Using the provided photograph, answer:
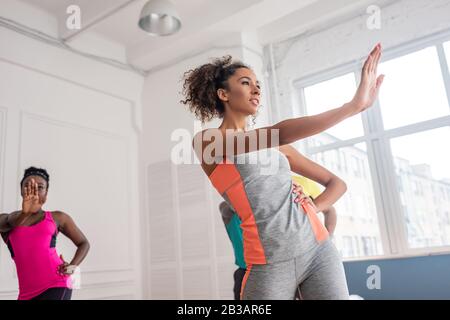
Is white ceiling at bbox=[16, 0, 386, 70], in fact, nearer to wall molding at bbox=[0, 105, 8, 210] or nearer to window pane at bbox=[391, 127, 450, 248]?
wall molding at bbox=[0, 105, 8, 210]

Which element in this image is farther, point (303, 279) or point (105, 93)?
point (105, 93)

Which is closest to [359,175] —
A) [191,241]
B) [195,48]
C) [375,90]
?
[191,241]

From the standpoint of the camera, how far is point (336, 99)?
123 inches

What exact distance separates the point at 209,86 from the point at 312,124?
39 cm

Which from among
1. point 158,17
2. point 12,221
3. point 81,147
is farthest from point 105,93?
point 12,221

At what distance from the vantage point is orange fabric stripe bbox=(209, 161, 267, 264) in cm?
87

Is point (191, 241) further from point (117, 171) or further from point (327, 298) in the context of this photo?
point (327, 298)

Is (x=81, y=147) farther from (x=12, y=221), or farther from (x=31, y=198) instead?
(x=12, y=221)

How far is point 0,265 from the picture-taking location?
255cm

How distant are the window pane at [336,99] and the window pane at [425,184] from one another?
0.99 feet

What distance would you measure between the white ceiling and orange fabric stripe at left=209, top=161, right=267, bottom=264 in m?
2.28

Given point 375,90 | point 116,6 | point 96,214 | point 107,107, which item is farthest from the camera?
point 107,107

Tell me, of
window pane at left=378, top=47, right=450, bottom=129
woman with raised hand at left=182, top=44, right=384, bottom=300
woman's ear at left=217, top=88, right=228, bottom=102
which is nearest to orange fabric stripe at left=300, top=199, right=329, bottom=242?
woman with raised hand at left=182, top=44, right=384, bottom=300
